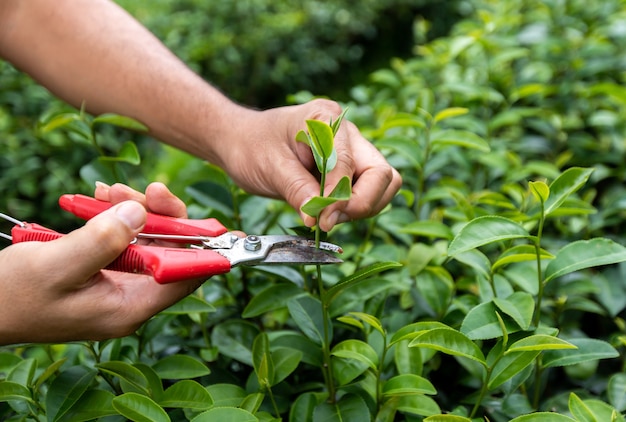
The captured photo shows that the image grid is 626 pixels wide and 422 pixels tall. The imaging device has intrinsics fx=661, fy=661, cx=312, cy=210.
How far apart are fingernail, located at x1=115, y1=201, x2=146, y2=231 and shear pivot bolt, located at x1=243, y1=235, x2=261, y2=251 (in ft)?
0.92

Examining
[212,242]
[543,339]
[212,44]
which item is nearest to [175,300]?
[212,242]

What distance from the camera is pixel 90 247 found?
103cm

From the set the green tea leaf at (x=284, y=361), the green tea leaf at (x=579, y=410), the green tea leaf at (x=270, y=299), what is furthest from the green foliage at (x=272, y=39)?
the green tea leaf at (x=579, y=410)

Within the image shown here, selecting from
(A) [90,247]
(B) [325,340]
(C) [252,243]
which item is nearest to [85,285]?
(A) [90,247]

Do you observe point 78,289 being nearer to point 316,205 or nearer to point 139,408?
point 139,408

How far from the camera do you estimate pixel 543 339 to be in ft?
3.70

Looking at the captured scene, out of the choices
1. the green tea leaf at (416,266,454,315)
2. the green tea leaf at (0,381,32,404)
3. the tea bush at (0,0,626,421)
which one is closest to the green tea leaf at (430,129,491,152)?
the tea bush at (0,0,626,421)

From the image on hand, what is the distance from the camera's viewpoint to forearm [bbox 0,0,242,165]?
71.2 inches

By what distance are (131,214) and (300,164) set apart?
1.50 ft

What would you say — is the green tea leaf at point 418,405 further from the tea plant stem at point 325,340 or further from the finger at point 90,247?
the finger at point 90,247

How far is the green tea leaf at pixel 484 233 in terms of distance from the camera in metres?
1.20

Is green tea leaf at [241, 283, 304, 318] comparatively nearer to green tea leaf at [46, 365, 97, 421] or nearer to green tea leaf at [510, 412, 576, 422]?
green tea leaf at [46, 365, 97, 421]

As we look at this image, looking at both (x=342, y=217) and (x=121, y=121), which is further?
(x=121, y=121)

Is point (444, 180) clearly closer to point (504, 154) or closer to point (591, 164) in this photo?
point (504, 154)
